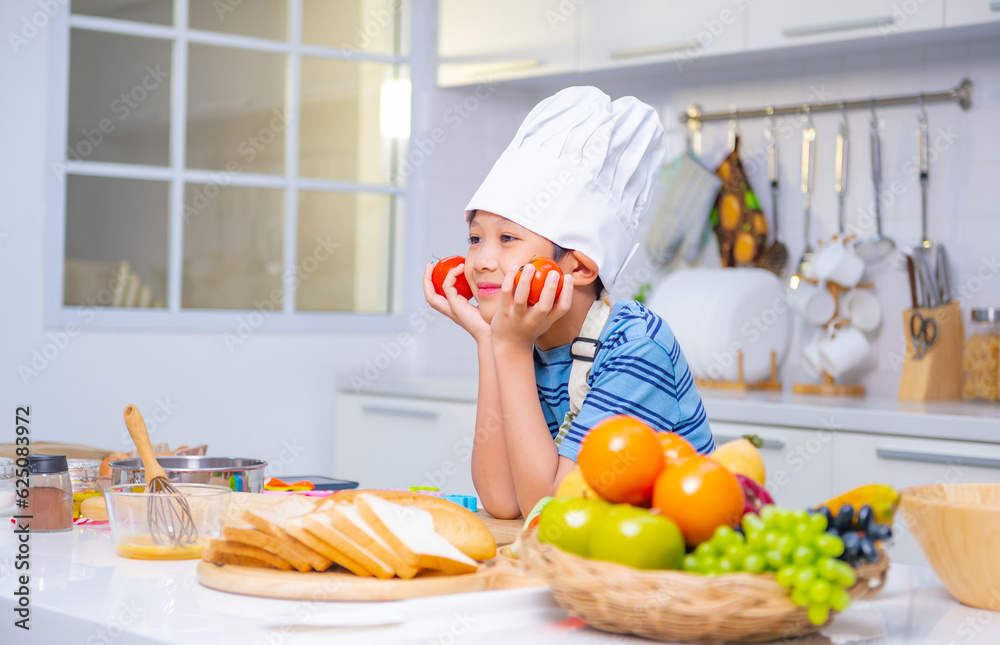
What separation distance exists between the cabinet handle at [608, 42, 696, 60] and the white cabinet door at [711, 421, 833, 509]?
101cm

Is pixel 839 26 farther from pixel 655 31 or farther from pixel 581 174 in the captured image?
pixel 581 174

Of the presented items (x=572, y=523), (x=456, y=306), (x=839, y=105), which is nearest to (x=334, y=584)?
(x=572, y=523)

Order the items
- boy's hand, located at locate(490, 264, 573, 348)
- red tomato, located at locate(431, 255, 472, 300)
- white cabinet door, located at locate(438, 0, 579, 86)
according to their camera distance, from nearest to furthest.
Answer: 1. boy's hand, located at locate(490, 264, 573, 348)
2. red tomato, located at locate(431, 255, 472, 300)
3. white cabinet door, located at locate(438, 0, 579, 86)

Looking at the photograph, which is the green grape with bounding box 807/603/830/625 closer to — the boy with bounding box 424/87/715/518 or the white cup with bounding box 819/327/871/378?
the boy with bounding box 424/87/715/518

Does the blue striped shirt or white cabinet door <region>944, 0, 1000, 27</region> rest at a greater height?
white cabinet door <region>944, 0, 1000, 27</region>

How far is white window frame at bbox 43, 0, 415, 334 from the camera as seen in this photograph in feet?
8.86

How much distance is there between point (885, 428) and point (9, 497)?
5.15ft

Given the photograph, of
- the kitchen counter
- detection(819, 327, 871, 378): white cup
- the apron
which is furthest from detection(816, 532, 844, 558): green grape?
detection(819, 327, 871, 378): white cup

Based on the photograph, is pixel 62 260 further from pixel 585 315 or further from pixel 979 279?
pixel 979 279

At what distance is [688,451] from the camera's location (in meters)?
0.78

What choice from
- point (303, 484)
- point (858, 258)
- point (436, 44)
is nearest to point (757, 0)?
point (858, 258)

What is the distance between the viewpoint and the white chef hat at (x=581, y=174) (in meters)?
1.31

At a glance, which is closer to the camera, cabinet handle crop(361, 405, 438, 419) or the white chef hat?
the white chef hat

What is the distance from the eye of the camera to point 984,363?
2432 millimetres
